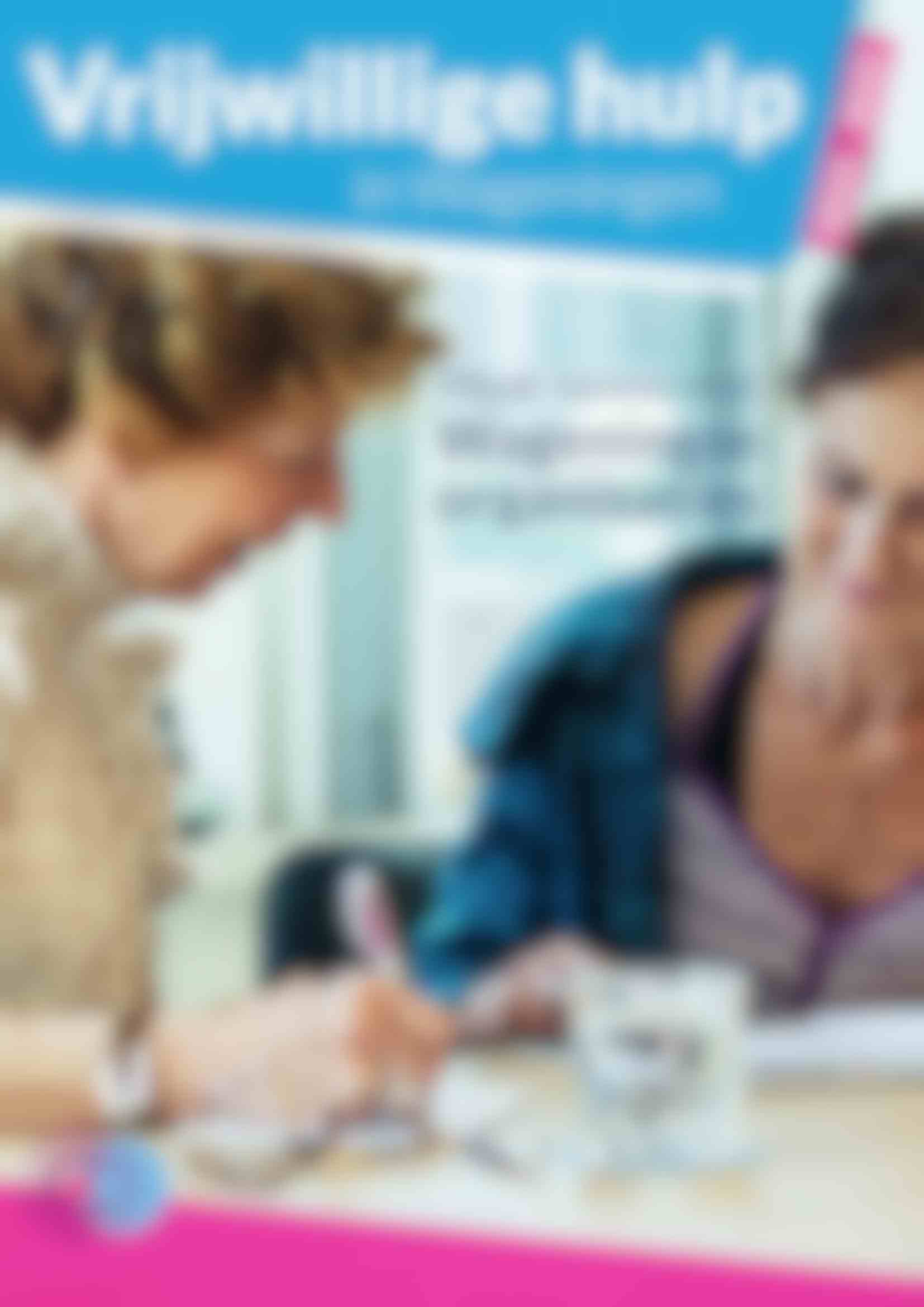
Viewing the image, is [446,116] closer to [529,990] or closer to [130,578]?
[130,578]

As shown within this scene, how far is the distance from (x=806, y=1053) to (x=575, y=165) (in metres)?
0.50

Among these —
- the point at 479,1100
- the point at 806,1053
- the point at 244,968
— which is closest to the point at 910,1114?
the point at 806,1053

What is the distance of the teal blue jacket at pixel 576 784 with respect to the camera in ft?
3.90

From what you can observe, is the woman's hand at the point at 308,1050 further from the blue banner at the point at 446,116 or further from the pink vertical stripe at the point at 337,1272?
the blue banner at the point at 446,116

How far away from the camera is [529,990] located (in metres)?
1.23

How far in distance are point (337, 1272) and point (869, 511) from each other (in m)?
0.54

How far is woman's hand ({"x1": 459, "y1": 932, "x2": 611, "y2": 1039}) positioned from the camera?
1.22 m

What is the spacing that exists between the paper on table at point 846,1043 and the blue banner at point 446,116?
41 cm

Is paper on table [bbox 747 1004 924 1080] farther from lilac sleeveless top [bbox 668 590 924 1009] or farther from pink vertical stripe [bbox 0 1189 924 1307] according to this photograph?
pink vertical stripe [bbox 0 1189 924 1307]

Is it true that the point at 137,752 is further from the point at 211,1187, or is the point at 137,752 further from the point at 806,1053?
the point at 806,1053

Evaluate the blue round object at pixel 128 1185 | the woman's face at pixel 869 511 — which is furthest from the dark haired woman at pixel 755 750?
the blue round object at pixel 128 1185

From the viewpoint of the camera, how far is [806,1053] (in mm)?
1192

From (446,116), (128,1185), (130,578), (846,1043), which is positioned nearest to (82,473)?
(130,578)

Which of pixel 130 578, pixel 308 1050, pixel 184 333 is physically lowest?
pixel 308 1050
